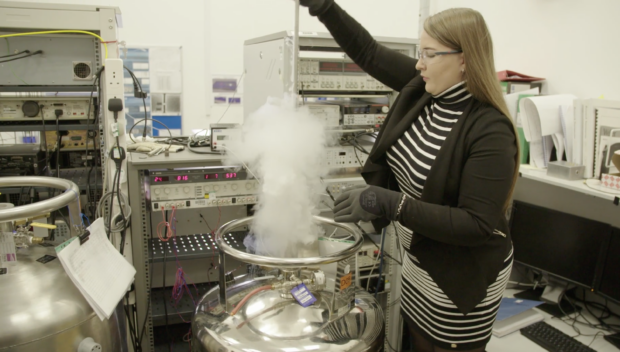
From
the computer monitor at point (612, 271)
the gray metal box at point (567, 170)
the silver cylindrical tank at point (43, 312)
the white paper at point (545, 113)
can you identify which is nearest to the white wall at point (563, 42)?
the white paper at point (545, 113)

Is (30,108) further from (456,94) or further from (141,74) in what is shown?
(456,94)

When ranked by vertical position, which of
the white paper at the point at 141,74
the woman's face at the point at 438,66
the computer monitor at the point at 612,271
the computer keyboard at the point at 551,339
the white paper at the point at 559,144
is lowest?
the computer keyboard at the point at 551,339

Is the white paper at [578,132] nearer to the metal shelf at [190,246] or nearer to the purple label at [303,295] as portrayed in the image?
the purple label at [303,295]

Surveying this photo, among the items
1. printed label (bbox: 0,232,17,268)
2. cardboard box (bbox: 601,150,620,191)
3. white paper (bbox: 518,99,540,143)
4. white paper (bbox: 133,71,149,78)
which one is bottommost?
→ printed label (bbox: 0,232,17,268)

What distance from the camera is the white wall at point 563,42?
6.44 ft

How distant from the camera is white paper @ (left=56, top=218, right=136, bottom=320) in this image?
1176 mm

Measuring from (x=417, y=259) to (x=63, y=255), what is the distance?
0.98 m

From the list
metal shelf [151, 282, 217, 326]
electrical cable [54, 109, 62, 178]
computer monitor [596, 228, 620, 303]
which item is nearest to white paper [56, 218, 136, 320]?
electrical cable [54, 109, 62, 178]

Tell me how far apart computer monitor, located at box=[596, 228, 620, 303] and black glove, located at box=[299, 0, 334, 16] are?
145 centimetres

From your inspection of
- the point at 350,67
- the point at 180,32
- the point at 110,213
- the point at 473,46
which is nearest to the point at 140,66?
the point at 180,32

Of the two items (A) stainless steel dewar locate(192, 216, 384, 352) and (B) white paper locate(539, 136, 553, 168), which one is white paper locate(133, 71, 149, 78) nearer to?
(A) stainless steel dewar locate(192, 216, 384, 352)

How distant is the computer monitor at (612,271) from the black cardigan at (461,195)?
770 mm

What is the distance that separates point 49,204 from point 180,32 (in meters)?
2.28

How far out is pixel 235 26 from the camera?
3.29m
